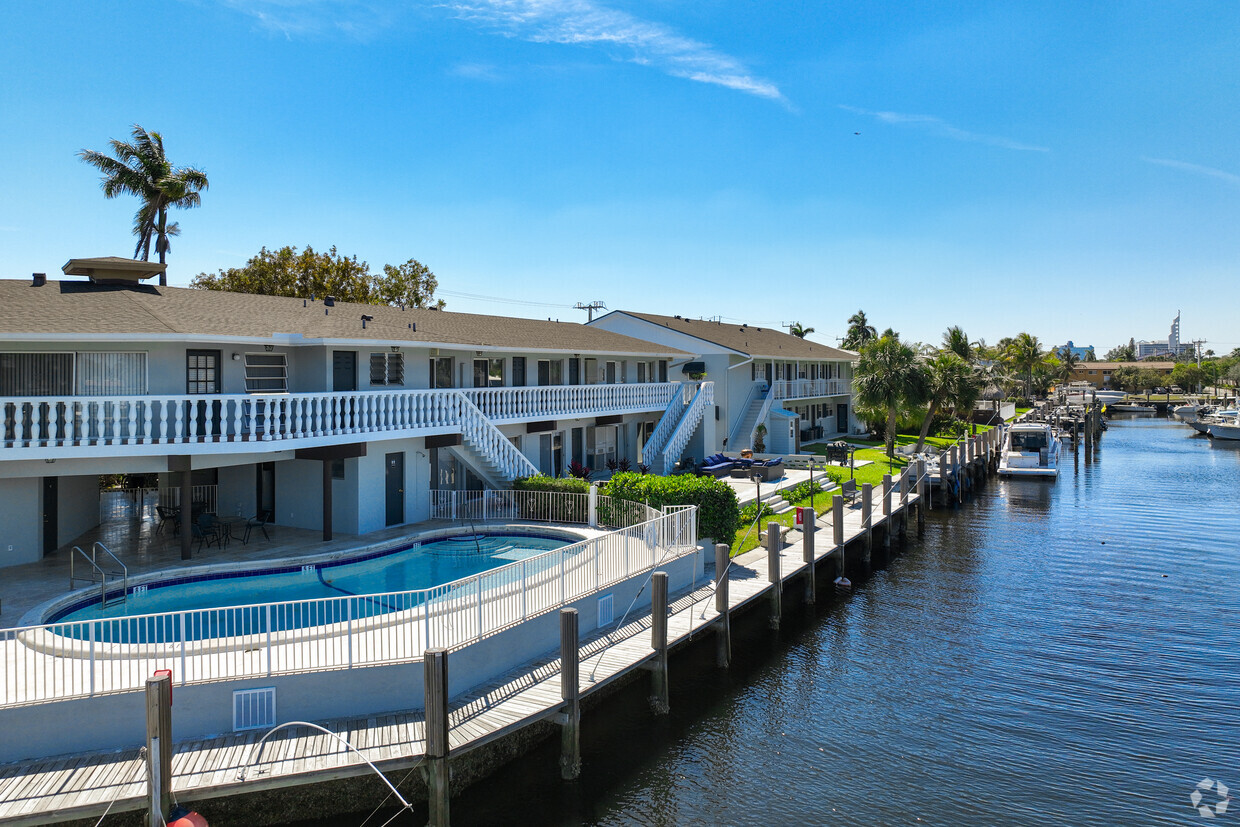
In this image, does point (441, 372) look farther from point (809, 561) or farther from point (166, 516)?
point (809, 561)

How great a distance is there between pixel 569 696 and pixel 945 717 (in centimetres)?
815

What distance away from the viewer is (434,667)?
37.1 feet

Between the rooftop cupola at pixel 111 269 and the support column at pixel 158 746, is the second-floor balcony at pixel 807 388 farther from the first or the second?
the support column at pixel 158 746

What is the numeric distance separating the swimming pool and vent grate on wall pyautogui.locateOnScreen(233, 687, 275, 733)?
107 cm

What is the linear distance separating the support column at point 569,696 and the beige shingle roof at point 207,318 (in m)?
12.1

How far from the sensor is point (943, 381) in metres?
51.1

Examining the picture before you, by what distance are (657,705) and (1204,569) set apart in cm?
2331

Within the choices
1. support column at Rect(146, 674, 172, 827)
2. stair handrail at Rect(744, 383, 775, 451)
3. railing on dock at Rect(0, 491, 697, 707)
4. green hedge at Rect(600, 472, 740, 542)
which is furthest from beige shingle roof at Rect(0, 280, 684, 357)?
stair handrail at Rect(744, 383, 775, 451)

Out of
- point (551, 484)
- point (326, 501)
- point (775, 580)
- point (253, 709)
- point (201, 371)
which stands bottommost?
point (775, 580)

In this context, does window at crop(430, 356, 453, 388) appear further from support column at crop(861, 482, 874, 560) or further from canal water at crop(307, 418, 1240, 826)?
support column at crop(861, 482, 874, 560)

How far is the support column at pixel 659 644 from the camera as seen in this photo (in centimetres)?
1571

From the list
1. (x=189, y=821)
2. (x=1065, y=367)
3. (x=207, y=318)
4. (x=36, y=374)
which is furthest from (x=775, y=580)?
(x=1065, y=367)

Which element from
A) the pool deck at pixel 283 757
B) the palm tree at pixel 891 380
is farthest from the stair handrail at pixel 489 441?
the palm tree at pixel 891 380

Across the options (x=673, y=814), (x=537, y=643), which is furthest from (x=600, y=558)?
(x=673, y=814)
